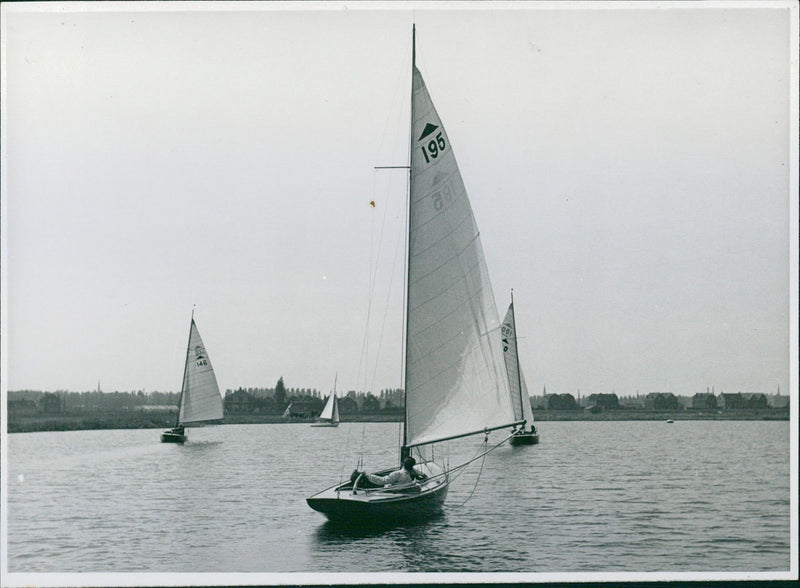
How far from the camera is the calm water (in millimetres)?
15359

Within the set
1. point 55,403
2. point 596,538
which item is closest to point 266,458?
point 55,403

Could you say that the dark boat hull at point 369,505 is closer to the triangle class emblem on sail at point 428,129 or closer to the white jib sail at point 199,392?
the triangle class emblem on sail at point 428,129

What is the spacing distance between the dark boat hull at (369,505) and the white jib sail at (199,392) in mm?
22330

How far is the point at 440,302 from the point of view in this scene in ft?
53.1

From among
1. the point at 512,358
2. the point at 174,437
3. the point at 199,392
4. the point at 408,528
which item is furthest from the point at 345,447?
the point at 408,528

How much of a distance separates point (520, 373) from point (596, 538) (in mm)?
21660

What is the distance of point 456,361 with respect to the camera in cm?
1631

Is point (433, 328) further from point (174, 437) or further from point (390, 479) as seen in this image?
point (174, 437)

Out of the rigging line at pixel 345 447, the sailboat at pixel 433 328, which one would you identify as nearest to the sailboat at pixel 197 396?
the rigging line at pixel 345 447

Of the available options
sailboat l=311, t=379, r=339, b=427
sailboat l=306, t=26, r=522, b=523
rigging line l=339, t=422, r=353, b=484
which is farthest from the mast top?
sailboat l=311, t=379, r=339, b=427

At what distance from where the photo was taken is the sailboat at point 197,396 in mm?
38872

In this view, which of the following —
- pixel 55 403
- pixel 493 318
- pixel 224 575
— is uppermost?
pixel 493 318

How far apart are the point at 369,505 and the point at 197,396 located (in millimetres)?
27022

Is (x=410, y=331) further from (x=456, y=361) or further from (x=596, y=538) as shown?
(x=596, y=538)
